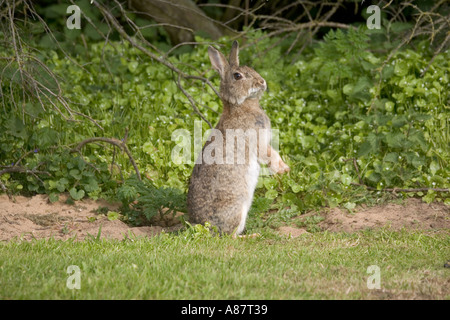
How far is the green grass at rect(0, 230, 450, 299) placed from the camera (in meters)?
4.36

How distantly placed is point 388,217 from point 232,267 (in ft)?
8.05

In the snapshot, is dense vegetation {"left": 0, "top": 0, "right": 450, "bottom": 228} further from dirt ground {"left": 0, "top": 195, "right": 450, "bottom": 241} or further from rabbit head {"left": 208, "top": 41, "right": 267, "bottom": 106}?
rabbit head {"left": 208, "top": 41, "right": 267, "bottom": 106}

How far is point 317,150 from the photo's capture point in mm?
8328

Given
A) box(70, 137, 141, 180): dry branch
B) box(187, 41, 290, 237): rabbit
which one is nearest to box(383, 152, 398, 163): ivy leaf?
box(187, 41, 290, 237): rabbit

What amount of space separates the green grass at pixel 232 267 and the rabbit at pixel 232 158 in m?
0.28

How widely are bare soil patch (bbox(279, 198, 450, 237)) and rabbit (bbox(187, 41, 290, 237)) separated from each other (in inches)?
27.1

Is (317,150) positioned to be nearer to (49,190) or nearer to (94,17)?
(49,190)

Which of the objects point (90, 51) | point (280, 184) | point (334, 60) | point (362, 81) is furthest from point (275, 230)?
point (90, 51)

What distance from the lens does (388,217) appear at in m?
6.69

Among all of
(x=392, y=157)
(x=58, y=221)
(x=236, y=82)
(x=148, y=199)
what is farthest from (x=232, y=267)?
(x=392, y=157)

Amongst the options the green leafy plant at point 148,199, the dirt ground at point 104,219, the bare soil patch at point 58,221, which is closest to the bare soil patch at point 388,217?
the dirt ground at point 104,219

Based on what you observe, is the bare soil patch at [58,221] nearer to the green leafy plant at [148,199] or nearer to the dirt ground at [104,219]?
the dirt ground at [104,219]
